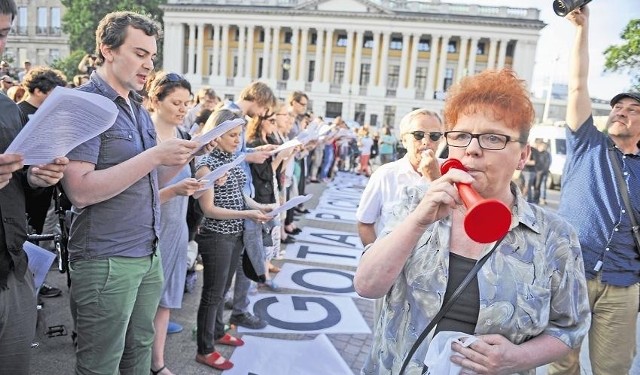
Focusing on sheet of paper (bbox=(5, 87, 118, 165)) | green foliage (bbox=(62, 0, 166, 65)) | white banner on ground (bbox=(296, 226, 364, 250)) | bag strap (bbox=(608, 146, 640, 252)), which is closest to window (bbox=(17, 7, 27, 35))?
green foliage (bbox=(62, 0, 166, 65))

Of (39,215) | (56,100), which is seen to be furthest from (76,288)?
(56,100)

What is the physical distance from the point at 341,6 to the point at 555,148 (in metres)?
47.9

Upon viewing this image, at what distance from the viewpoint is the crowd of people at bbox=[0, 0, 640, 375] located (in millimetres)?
1545

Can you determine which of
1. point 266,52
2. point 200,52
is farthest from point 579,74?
point 200,52

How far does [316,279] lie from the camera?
561 centimetres

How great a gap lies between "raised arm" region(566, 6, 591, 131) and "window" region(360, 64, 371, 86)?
58517 millimetres

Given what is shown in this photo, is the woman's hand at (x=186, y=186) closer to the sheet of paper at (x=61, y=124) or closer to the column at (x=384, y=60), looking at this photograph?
the sheet of paper at (x=61, y=124)

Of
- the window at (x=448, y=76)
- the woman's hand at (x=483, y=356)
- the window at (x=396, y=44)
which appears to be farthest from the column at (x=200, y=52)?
the woman's hand at (x=483, y=356)

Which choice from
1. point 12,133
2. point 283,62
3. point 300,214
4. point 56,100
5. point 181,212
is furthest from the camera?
point 283,62

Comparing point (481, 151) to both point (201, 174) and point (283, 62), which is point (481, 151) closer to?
point (201, 174)

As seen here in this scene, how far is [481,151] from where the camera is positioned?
1.54m

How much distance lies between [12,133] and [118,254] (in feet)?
2.22

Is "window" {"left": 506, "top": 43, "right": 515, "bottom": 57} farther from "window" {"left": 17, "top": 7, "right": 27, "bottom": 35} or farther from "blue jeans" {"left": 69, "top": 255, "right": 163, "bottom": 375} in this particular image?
"blue jeans" {"left": 69, "top": 255, "right": 163, "bottom": 375}

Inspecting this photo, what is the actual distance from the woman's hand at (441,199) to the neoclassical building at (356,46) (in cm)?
5804
